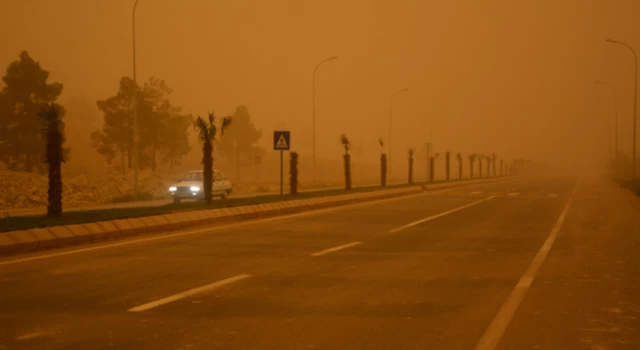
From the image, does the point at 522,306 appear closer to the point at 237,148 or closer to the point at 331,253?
the point at 331,253

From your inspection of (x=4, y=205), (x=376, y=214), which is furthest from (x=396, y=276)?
(x=4, y=205)

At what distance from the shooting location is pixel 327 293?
8695 mm

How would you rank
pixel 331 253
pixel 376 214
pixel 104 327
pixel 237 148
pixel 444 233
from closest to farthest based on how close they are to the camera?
pixel 104 327, pixel 331 253, pixel 444 233, pixel 376 214, pixel 237 148

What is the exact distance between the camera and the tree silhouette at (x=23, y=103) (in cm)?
5397

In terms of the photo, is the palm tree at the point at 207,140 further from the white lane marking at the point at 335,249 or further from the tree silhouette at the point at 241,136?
the tree silhouette at the point at 241,136

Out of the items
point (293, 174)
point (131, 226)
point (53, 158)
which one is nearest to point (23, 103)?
point (293, 174)

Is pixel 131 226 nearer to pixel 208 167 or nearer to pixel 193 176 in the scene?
pixel 208 167

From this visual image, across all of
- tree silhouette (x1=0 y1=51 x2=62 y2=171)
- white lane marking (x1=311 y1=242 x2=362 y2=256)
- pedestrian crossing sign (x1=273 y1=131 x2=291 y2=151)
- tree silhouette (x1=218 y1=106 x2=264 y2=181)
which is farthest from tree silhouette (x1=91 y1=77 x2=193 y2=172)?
white lane marking (x1=311 y1=242 x2=362 y2=256)

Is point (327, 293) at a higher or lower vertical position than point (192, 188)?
lower

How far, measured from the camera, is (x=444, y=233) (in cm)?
1700

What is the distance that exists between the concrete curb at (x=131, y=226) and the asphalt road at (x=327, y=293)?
29.2 inches

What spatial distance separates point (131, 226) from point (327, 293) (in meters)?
8.70

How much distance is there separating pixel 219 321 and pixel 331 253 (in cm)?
597

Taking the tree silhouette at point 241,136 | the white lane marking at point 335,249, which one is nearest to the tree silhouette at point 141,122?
the tree silhouette at point 241,136
